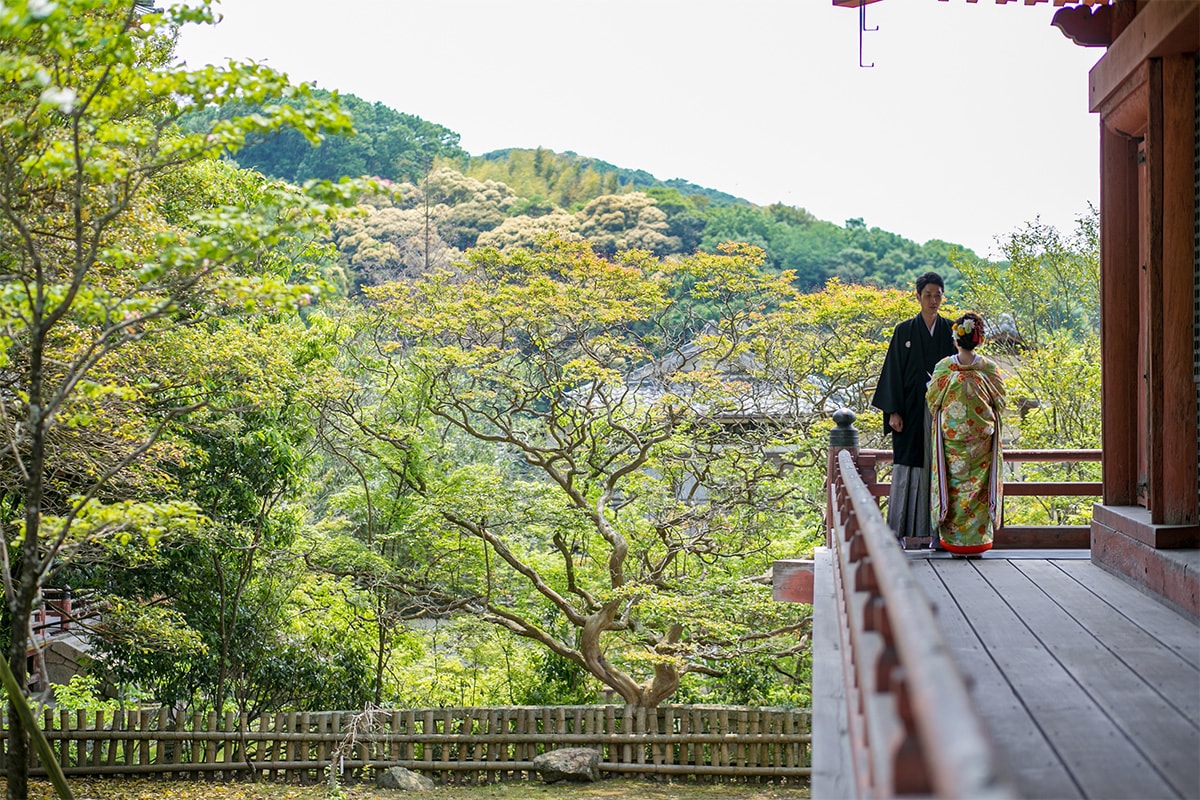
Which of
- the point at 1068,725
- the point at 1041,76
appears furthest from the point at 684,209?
the point at 1068,725

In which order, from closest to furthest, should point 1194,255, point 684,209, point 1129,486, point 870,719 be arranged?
point 870,719
point 1194,255
point 1129,486
point 684,209

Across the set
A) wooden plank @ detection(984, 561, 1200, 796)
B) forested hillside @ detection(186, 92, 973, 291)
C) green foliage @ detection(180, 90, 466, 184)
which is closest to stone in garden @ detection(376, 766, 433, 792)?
wooden plank @ detection(984, 561, 1200, 796)

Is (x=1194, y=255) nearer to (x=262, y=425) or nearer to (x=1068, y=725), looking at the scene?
(x=1068, y=725)

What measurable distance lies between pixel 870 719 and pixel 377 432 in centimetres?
1307

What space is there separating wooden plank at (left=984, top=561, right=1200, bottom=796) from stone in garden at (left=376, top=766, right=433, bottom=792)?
→ 8.67 meters

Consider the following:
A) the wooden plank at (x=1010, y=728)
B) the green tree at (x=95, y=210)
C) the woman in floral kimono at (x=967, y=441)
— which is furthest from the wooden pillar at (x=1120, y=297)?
the green tree at (x=95, y=210)

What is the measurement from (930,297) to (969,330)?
1.50 feet

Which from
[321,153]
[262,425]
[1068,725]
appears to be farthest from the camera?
[321,153]

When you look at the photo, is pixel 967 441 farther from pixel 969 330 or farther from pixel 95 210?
pixel 95 210

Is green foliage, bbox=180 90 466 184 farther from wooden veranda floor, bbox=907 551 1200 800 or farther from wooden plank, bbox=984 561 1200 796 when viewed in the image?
wooden plank, bbox=984 561 1200 796

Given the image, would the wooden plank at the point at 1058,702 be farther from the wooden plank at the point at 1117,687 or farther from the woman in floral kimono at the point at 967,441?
the woman in floral kimono at the point at 967,441

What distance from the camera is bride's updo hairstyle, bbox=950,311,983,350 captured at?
6000 millimetres

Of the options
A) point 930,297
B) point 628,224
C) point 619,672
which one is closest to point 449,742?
point 619,672

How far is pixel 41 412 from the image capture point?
5.52m
